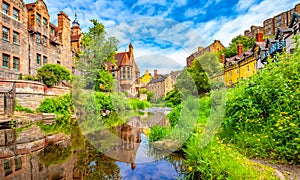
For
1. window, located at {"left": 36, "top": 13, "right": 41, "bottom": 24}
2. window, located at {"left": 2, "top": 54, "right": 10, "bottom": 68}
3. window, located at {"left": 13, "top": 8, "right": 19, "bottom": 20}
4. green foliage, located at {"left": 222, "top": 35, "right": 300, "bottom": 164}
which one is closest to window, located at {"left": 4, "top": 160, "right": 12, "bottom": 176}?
green foliage, located at {"left": 222, "top": 35, "right": 300, "bottom": 164}

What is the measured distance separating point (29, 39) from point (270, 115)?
808 inches

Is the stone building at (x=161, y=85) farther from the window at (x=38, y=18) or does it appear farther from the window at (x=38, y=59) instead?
the window at (x=38, y=18)

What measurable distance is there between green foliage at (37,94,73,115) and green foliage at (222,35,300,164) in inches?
527

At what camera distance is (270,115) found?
13.1 feet

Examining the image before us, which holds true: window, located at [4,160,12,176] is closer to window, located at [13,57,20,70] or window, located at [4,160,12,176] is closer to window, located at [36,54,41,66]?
window, located at [13,57,20,70]

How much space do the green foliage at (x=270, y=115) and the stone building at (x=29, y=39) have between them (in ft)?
55.9

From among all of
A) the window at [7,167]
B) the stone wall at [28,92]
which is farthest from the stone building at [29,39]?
A: the window at [7,167]

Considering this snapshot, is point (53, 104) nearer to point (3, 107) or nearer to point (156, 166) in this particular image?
point (3, 107)

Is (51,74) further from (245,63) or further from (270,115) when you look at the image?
(245,63)

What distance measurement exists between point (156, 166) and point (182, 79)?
2.52m

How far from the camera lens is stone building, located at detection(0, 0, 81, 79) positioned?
15.5 metres

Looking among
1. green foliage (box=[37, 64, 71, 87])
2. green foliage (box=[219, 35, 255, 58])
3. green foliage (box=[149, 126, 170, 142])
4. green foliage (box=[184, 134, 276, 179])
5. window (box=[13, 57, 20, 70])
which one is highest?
green foliage (box=[219, 35, 255, 58])

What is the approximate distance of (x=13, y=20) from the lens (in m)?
16.1

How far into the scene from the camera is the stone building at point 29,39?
15469 millimetres
